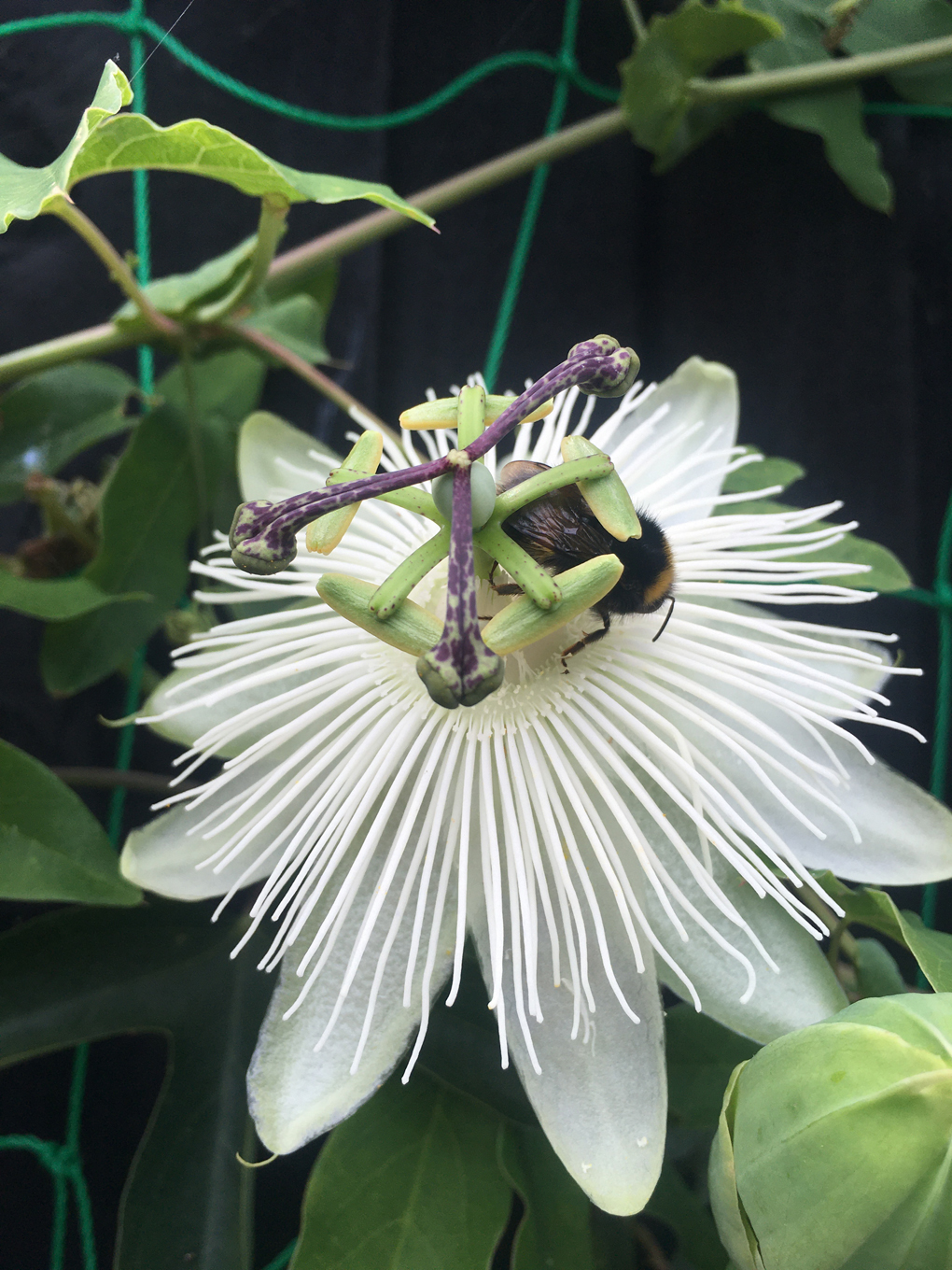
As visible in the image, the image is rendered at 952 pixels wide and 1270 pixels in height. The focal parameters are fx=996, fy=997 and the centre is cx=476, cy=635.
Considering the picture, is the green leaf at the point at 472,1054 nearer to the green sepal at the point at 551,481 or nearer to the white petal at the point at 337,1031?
the white petal at the point at 337,1031

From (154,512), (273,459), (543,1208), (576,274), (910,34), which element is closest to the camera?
(543,1208)

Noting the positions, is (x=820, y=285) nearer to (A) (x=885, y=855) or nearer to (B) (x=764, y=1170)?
(A) (x=885, y=855)

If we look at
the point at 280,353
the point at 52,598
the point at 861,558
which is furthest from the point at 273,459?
the point at 861,558

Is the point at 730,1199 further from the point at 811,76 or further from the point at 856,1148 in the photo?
the point at 811,76

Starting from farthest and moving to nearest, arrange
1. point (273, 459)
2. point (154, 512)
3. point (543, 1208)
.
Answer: point (154, 512) → point (273, 459) → point (543, 1208)

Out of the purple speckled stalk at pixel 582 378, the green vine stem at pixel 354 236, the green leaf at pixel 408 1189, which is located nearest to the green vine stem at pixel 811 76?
the green vine stem at pixel 354 236

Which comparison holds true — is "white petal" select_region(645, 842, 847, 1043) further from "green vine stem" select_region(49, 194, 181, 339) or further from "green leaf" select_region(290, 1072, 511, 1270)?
"green vine stem" select_region(49, 194, 181, 339)
